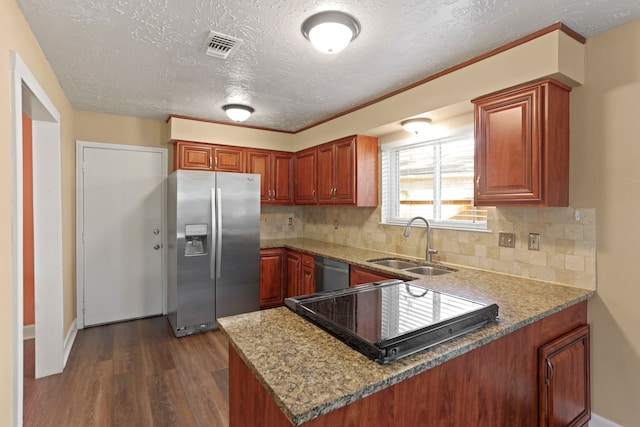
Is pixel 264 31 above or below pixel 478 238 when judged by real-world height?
above

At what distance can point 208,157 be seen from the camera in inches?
153

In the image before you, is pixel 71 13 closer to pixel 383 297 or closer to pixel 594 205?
pixel 383 297

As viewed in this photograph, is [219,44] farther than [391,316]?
Yes

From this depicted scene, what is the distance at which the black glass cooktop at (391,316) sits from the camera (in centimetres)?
112

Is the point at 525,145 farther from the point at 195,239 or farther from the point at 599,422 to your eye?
the point at 195,239

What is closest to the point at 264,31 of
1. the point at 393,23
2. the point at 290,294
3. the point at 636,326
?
the point at 393,23

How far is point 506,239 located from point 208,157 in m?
3.22

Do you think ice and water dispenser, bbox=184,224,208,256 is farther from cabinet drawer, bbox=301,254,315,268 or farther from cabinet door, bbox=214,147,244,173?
cabinet drawer, bbox=301,254,315,268

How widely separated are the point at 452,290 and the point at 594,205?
1.03 metres

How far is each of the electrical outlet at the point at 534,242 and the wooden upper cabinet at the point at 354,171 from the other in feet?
5.23

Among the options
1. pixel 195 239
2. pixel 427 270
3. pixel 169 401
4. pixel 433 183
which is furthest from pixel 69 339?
pixel 433 183

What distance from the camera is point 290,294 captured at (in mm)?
4035

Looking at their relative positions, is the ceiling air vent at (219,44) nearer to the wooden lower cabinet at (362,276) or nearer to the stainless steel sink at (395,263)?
the wooden lower cabinet at (362,276)

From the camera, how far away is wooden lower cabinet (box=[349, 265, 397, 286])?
266 cm
